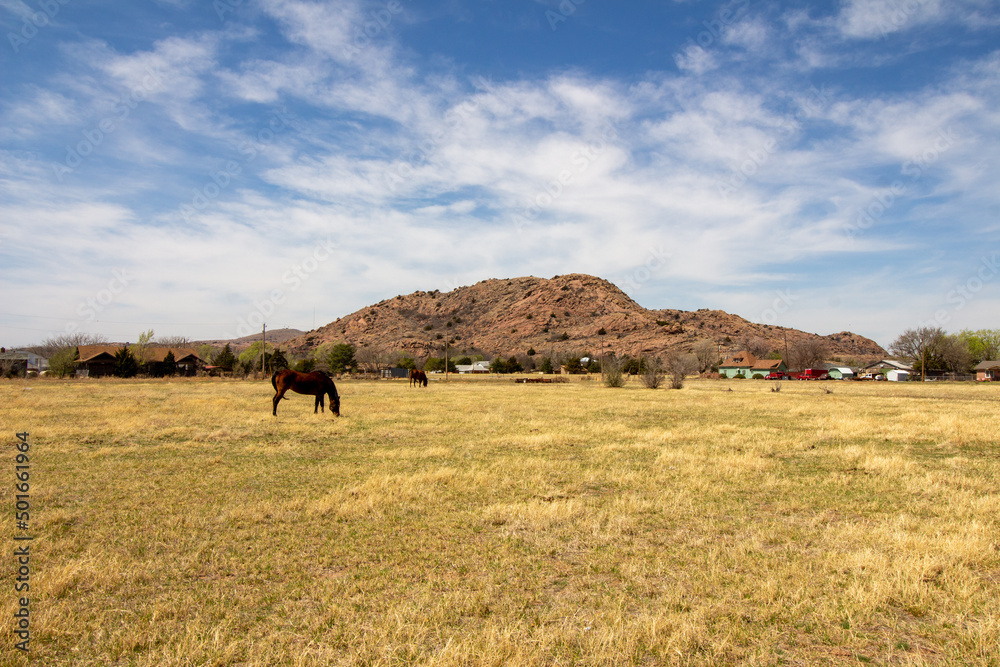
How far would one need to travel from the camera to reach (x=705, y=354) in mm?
105812

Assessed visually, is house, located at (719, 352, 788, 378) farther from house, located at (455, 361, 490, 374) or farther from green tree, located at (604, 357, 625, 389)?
green tree, located at (604, 357, 625, 389)

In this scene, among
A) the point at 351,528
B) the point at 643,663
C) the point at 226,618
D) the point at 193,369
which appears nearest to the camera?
the point at 643,663

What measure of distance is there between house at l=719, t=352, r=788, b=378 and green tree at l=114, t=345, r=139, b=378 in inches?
3592

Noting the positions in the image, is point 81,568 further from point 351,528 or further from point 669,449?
point 669,449

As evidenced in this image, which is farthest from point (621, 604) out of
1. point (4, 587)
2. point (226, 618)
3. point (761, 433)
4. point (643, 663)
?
point (761, 433)

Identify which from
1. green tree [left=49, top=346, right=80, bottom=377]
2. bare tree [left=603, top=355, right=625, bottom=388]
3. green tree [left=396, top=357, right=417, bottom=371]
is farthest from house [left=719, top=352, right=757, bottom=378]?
green tree [left=49, top=346, right=80, bottom=377]

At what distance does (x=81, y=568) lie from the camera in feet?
19.5

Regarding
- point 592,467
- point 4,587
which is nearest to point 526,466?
point 592,467

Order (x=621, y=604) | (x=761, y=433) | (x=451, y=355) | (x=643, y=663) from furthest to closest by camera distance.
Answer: (x=451, y=355)
(x=761, y=433)
(x=621, y=604)
(x=643, y=663)

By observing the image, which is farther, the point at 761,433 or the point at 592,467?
the point at 761,433

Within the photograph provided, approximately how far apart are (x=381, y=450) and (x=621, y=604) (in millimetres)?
10173

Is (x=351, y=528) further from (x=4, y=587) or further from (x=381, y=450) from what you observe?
(x=381, y=450)

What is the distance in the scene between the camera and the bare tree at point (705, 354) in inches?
4018

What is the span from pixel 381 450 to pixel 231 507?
5.93 m
